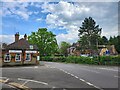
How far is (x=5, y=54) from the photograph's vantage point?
44.6 m

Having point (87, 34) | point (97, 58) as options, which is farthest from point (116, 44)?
point (97, 58)

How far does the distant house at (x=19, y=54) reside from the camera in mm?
44531

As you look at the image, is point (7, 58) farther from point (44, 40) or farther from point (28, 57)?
point (44, 40)

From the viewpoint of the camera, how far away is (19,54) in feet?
151

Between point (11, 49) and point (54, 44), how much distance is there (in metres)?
46.7

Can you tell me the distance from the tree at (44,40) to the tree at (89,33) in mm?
11989

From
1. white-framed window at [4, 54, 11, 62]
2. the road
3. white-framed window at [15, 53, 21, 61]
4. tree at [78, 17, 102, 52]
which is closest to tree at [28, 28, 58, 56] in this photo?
tree at [78, 17, 102, 52]

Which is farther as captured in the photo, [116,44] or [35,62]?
[116,44]

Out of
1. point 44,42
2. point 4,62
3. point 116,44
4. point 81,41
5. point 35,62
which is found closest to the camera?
point 4,62

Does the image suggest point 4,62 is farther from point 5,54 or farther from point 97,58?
point 97,58

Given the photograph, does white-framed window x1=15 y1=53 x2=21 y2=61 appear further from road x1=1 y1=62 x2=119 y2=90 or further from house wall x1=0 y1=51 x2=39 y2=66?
road x1=1 y1=62 x2=119 y2=90

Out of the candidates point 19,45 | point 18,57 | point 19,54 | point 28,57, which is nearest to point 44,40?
point 19,45

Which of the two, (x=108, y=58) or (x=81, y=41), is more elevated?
(x=81, y=41)

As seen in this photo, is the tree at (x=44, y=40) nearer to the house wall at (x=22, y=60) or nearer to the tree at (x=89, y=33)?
the tree at (x=89, y=33)
